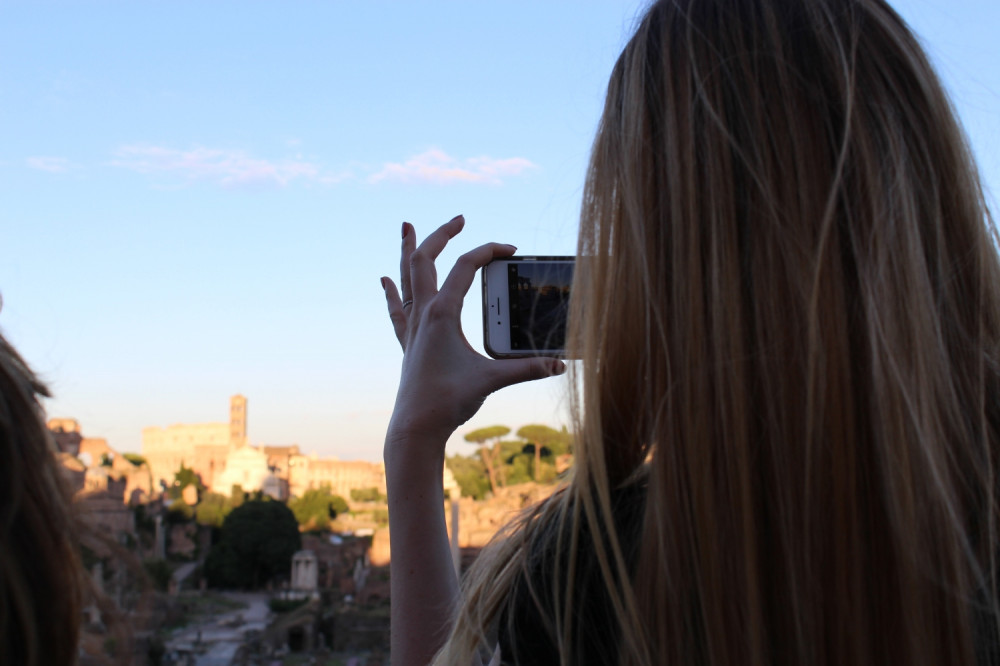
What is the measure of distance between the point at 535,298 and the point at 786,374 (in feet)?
1.97

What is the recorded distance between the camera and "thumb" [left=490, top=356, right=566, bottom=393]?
3.34ft

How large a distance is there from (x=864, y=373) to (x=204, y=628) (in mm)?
24792

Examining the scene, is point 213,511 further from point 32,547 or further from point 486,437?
point 32,547

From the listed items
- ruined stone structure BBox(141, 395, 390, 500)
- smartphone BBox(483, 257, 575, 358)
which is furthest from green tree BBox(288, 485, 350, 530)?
smartphone BBox(483, 257, 575, 358)

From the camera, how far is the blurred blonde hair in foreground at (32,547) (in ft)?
2.23

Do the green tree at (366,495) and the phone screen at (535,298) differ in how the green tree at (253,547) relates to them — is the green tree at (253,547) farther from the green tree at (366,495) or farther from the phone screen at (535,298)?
the phone screen at (535,298)

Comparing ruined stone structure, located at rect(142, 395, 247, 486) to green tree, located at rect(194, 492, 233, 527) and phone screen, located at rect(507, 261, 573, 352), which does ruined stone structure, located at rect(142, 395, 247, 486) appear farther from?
phone screen, located at rect(507, 261, 573, 352)

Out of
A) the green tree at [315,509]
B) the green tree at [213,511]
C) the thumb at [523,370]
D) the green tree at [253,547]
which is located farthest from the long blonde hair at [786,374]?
the green tree at [315,509]

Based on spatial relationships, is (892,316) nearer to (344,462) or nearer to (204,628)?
(204,628)

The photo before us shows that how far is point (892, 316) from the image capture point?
65 centimetres

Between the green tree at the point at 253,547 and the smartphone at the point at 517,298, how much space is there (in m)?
29.6

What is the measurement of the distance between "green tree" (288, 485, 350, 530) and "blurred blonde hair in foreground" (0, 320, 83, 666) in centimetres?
3663

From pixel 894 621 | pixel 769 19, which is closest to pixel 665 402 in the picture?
pixel 894 621

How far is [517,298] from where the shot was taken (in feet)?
4.05
